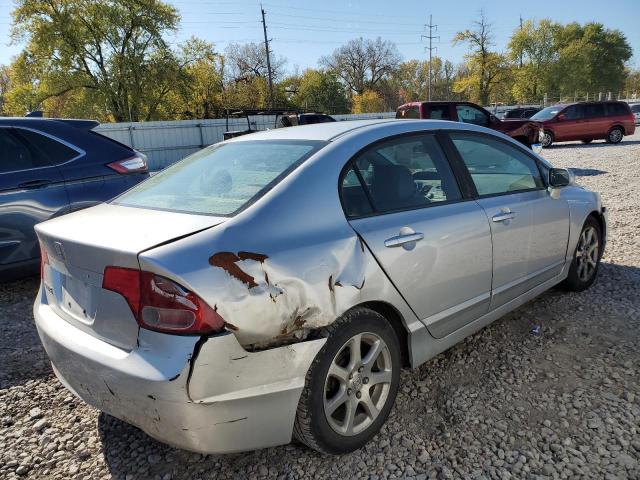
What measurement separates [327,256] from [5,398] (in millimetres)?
2246

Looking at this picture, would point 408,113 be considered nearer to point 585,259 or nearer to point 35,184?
point 585,259

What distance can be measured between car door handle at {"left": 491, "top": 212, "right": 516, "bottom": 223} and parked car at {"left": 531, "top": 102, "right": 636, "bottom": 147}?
1789cm

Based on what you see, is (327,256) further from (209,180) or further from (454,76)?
(454,76)

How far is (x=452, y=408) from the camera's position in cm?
266

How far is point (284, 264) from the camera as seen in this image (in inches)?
77.5

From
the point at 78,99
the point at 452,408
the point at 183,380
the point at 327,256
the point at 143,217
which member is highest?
the point at 78,99

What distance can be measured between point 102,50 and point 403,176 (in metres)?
42.6

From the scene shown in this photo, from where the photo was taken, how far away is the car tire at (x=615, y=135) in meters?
19.6

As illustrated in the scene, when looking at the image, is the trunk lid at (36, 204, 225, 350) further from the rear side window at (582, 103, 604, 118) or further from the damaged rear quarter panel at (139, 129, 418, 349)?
the rear side window at (582, 103, 604, 118)

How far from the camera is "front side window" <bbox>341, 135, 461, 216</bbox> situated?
2480mm

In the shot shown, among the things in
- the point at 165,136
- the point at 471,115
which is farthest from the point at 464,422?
the point at 165,136

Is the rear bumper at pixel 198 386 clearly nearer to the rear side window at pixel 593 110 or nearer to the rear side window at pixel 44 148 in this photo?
the rear side window at pixel 44 148

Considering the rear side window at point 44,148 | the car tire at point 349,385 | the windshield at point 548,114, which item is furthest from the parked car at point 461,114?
the car tire at point 349,385

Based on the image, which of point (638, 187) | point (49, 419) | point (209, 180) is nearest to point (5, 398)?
point (49, 419)
